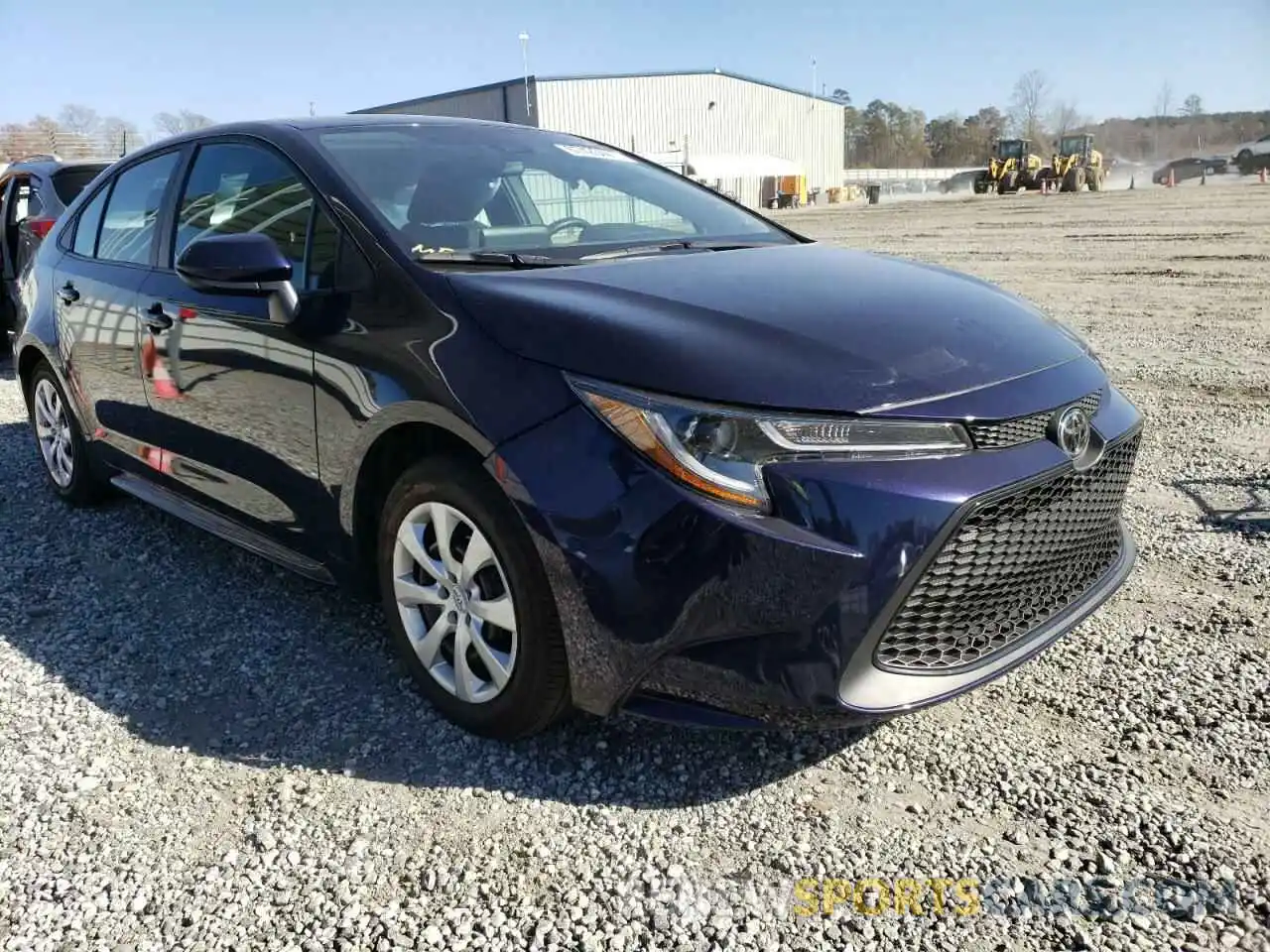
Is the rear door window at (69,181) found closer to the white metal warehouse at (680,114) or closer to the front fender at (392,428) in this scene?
the front fender at (392,428)

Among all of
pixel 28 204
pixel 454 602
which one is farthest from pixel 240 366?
pixel 28 204

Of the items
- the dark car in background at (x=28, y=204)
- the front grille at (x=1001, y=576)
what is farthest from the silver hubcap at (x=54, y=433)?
the front grille at (x=1001, y=576)

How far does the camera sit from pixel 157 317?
355 centimetres

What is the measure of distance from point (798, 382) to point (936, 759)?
1.08m

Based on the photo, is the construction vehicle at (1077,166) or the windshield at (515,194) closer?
the windshield at (515,194)

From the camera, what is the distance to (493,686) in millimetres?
2555

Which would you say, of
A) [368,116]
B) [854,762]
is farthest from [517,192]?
[854,762]

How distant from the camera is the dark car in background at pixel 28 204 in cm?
742

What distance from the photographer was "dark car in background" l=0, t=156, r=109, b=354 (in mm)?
7422

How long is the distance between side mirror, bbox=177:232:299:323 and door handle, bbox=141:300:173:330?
65cm

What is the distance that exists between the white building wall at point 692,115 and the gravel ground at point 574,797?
1720 inches

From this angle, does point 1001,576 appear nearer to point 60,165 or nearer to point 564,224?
point 564,224

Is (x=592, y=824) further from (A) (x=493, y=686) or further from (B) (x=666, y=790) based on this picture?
(A) (x=493, y=686)

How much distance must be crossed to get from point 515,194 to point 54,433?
293 cm
